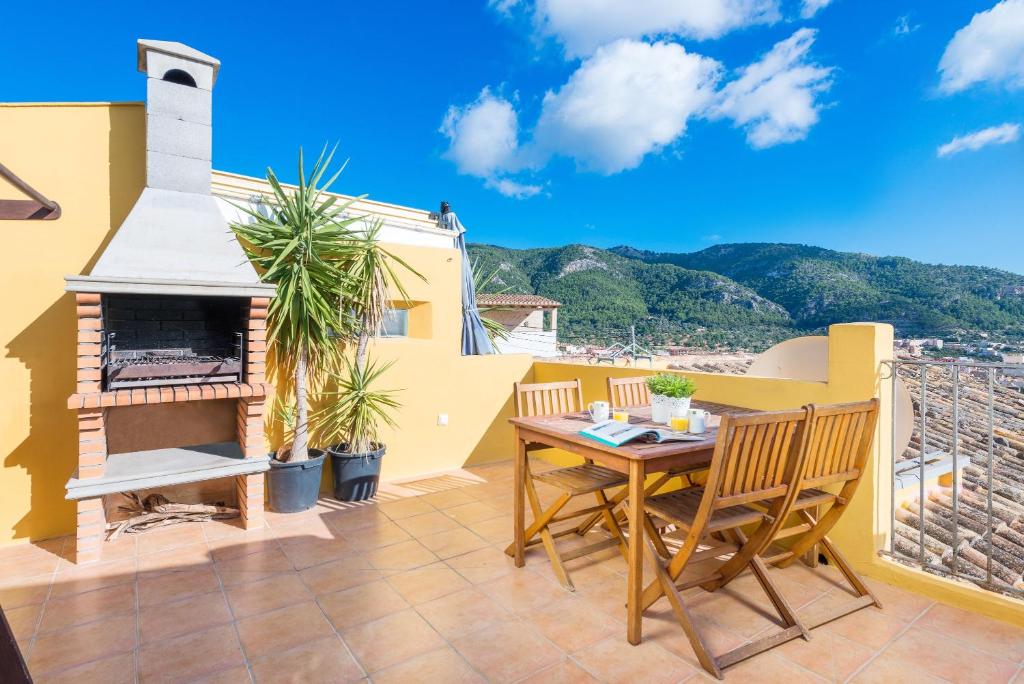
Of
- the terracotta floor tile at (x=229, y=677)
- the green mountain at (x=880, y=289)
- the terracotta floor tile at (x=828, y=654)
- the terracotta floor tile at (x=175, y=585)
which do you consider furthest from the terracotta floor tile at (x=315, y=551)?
the green mountain at (x=880, y=289)

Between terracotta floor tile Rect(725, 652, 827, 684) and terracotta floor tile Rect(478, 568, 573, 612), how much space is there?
0.69 metres

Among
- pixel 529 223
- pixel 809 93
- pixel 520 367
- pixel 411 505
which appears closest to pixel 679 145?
pixel 809 93

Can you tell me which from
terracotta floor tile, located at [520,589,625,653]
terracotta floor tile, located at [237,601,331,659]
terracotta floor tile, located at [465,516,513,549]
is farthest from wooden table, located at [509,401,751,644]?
terracotta floor tile, located at [237,601,331,659]

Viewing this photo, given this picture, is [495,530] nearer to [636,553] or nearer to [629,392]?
[629,392]

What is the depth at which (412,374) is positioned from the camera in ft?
16.1

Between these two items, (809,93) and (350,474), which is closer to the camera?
(350,474)

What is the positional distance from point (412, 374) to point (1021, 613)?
4.26 metres

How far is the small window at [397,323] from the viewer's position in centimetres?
523

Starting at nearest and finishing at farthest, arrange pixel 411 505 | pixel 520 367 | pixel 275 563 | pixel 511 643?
pixel 511 643 → pixel 275 563 → pixel 411 505 → pixel 520 367

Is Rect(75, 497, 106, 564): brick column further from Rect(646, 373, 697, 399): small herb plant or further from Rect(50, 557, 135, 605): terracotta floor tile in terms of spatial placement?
Rect(646, 373, 697, 399): small herb plant

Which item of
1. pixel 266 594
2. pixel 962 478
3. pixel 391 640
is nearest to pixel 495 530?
pixel 391 640

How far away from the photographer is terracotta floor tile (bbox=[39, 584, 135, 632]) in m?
2.46

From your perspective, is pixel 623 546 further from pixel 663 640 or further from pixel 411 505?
pixel 411 505

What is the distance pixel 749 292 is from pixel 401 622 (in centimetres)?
1443
